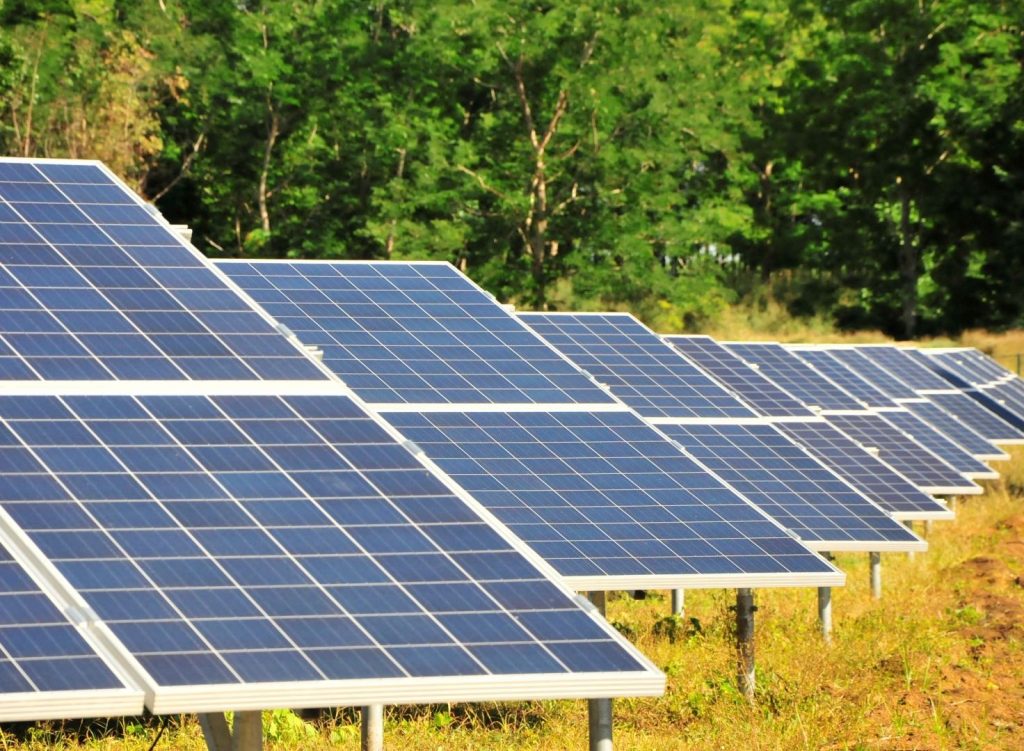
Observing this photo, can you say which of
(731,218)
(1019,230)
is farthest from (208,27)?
(1019,230)

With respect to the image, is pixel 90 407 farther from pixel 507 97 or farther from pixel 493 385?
pixel 507 97

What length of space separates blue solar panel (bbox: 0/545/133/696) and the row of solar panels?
1 cm

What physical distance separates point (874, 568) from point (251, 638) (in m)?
18.9

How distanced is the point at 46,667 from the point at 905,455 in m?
24.3

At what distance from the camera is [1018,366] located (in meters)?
67.9

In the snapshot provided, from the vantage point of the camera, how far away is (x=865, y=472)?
26.0 m

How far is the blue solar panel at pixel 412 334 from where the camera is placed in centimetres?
1819

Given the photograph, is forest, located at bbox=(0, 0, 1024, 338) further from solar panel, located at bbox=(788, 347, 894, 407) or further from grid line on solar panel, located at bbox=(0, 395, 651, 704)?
grid line on solar panel, located at bbox=(0, 395, 651, 704)

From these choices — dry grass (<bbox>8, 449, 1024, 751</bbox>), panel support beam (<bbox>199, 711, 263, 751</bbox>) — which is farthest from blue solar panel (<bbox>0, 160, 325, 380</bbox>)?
dry grass (<bbox>8, 449, 1024, 751</bbox>)

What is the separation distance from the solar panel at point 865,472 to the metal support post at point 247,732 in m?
14.8

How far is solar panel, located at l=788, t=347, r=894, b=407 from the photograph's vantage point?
124 ft

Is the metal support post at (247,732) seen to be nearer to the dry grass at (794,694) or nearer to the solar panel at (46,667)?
the solar panel at (46,667)

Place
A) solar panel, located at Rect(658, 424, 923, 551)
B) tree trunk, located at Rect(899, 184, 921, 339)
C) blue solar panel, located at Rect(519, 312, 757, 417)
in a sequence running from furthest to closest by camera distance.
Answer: tree trunk, located at Rect(899, 184, 921, 339) → blue solar panel, located at Rect(519, 312, 757, 417) → solar panel, located at Rect(658, 424, 923, 551)

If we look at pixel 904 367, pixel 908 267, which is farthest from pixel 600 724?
pixel 908 267
